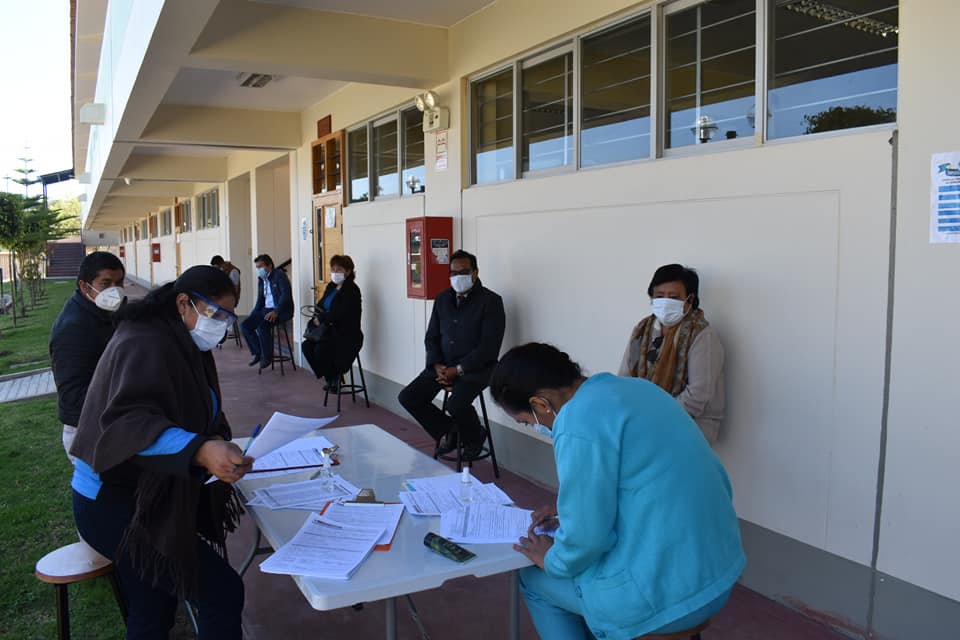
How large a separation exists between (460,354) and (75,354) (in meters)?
2.56

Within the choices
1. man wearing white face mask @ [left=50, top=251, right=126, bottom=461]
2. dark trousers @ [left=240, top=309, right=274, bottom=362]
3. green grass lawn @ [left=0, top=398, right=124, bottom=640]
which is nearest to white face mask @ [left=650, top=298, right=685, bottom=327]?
man wearing white face mask @ [left=50, top=251, right=126, bottom=461]

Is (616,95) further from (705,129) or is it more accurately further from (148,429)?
(148,429)

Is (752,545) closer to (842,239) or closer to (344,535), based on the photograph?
(842,239)

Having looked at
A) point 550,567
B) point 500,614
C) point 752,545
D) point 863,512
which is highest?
point 550,567

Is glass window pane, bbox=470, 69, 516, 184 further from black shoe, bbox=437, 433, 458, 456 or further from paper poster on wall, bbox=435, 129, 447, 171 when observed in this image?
black shoe, bbox=437, 433, 458, 456

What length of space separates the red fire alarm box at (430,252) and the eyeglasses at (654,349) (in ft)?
8.08

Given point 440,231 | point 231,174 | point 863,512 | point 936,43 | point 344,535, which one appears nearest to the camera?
point 344,535

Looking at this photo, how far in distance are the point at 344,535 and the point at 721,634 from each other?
5.78 feet

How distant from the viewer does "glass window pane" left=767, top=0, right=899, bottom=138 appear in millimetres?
2809

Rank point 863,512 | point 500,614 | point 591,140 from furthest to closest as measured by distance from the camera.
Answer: point 591,140
point 500,614
point 863,512

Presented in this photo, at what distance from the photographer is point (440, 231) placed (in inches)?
217

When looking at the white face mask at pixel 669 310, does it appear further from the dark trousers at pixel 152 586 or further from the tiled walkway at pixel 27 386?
the tiled walkway at pixel 27 386

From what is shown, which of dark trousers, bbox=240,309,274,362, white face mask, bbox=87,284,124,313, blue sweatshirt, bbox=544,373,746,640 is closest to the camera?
blue sweatshirt, bbox=544,373,746,640

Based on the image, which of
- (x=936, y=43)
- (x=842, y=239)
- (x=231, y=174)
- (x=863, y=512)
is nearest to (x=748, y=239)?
(x=842, y=239)
